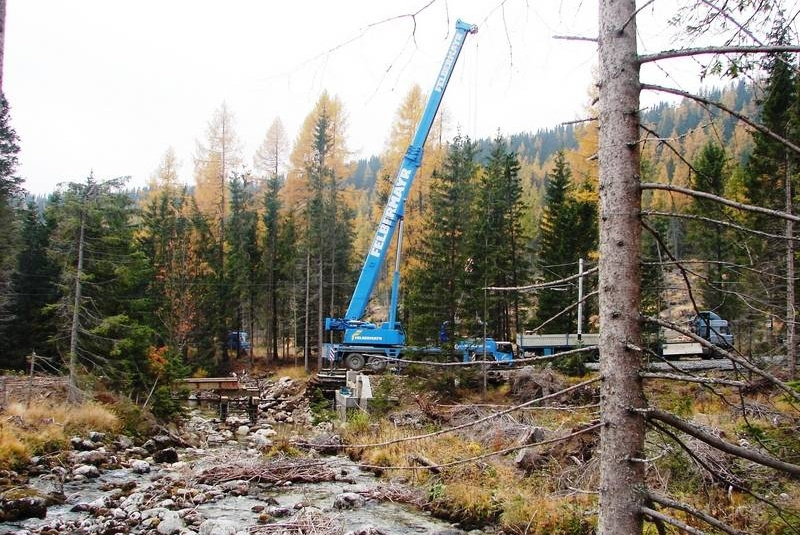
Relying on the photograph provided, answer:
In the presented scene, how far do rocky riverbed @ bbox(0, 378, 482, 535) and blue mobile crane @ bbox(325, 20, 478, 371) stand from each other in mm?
7259

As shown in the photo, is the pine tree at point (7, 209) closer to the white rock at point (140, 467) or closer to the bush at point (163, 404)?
the bush at point (163, 404)

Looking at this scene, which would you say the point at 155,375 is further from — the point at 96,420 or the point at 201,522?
the point at 201,522

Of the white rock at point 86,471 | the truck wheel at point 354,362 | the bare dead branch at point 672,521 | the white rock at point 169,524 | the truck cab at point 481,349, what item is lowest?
the white rock at point 86,471

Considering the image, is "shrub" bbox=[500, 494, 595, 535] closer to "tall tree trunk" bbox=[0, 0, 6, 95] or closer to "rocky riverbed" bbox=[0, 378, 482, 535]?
"rocky riverbed" bbox=[0, 378, 482, 535]

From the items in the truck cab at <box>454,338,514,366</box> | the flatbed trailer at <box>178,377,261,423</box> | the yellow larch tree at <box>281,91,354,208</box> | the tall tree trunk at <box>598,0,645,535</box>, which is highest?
the yellow larch tree at <box>281,91,354,208</box>

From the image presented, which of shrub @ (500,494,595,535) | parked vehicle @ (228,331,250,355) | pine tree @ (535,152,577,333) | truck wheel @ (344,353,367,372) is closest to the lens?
shrub @ (500,494,595,535)

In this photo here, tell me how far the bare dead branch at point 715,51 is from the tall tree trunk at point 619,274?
84 mm

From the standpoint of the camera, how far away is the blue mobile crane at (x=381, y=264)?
20312 mm

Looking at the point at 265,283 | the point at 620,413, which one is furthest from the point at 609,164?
the point at 265,283

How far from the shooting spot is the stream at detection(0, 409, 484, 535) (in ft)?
26.5

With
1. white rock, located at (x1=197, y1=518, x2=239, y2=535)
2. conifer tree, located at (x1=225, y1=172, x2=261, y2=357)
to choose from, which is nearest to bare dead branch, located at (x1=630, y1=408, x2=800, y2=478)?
white rock, located at (x1=197, y1=518, x2=239, y2=535)

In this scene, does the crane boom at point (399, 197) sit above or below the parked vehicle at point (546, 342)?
above

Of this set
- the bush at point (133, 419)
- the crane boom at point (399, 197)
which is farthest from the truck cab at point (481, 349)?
the bush at point (133, 419)

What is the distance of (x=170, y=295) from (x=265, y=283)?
254 inches
